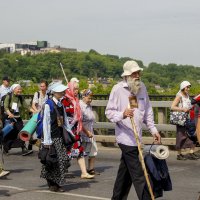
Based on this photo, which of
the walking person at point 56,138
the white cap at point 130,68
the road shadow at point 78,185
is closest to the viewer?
the white cap at point 130,68

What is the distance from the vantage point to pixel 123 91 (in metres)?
7.05

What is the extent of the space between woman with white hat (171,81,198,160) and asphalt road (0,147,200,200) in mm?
278

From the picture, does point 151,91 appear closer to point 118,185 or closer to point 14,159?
point 14,159

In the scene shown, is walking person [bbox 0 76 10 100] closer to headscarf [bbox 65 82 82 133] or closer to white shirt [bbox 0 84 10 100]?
white shirt [bbox 0 84 10 100]

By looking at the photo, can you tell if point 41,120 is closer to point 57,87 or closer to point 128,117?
point 57,87

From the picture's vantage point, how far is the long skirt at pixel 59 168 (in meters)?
8.91

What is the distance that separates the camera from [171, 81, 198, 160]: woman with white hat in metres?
12.2

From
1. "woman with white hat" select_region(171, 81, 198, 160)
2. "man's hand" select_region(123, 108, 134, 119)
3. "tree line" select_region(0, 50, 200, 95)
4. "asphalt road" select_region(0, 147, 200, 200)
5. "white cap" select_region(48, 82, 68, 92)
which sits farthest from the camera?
"tree line" select_region(0, 50, 200, 95)

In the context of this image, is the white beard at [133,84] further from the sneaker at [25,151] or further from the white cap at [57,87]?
the sneaker at [25,151]

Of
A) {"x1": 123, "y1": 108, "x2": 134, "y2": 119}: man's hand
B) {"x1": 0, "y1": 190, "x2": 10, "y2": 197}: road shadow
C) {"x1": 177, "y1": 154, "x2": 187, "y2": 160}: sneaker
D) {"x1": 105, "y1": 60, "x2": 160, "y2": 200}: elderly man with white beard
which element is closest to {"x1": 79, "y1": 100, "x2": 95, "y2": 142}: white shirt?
{"x1": 0, "y1": 190, "x2": 10, "y2": 197}: road shadow

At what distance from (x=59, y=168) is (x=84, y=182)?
106cm

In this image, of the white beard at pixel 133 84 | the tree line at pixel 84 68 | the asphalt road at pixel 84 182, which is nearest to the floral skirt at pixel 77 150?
the asphalt road at pixel 84 182

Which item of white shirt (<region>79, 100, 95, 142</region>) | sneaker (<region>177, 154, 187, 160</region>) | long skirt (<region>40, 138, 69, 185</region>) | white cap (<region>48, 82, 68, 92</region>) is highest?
white cap (<region>48, 82, 68, 92</region>)

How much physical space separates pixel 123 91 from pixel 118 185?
1.09m
